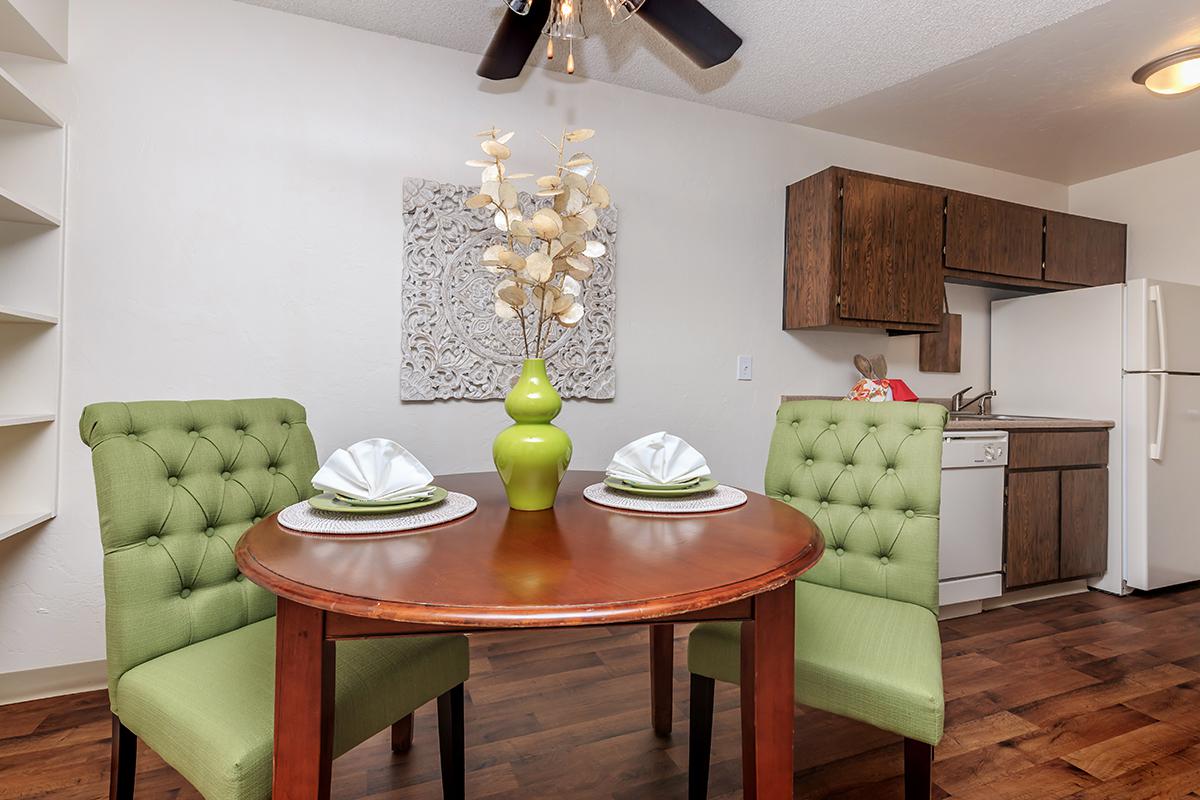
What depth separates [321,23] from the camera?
89.8 inches

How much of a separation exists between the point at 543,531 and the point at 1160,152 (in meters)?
4.38

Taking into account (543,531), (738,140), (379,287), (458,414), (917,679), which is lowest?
(917,679)

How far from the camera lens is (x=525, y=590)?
30.5 inches

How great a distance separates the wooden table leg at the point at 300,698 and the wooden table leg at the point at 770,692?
63cm

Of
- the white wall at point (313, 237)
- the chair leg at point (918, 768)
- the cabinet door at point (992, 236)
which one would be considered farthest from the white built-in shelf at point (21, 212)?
the cabinet door at point (992, 236)

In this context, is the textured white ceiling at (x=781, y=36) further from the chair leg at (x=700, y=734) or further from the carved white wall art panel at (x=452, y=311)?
the chair leg at (x=700, y=734)

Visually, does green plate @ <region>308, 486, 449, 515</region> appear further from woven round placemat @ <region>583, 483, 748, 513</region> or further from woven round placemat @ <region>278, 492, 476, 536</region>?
woven round placemat @ <region>583, 483, 748, 513</region>

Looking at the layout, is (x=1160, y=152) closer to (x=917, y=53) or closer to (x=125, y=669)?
(x=917, y=53)

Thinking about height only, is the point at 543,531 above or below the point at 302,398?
below

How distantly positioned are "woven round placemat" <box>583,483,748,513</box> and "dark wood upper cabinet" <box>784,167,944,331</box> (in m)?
1.78

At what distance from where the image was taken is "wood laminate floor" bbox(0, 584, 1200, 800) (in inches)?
61.2

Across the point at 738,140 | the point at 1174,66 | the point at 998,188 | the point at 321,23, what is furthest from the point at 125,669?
the point at 998,188

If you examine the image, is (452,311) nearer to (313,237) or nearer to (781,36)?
(313,237)

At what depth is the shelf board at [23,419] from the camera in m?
1.71
